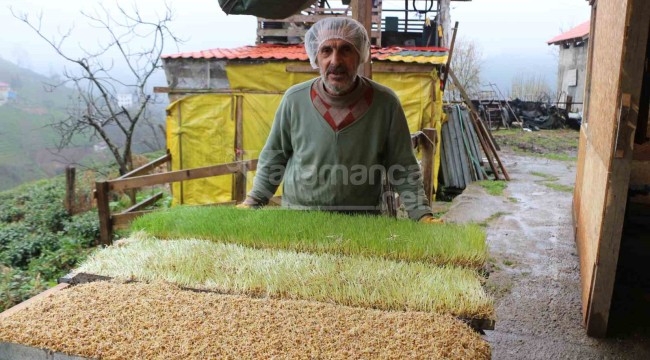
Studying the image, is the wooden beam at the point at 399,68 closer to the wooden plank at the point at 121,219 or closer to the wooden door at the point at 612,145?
the wooden door at the point at 612,145

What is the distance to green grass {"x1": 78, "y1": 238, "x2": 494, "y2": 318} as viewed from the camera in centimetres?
163

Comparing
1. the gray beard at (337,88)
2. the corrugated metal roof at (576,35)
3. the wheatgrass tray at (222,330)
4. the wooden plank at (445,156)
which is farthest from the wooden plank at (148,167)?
the corrugated metal roof at (576,35)

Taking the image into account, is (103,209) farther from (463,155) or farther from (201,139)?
(463,155)

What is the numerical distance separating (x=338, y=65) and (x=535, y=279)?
3351mm

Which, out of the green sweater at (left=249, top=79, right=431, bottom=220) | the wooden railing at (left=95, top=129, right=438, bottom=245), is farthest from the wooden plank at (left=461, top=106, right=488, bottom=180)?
the green sweater at (left=249, top=79, right=431, bottom=220)

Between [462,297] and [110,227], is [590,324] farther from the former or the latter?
[110,227]

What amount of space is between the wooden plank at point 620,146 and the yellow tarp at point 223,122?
6.46 m

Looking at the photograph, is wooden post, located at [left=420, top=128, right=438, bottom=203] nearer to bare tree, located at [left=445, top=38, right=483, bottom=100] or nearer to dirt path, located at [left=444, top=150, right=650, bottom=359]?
dirt path, located at [left=444, top=150, right=650, bottom=359]

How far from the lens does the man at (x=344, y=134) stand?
2715mm

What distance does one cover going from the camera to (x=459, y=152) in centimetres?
1174

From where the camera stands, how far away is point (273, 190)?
3104 millimetres

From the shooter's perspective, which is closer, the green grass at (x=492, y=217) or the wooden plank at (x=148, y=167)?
the green grass at (x=492, y=217)

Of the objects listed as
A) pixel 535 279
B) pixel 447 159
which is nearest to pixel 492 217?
pixel 535 279

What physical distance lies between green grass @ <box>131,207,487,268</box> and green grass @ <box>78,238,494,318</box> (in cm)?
9
